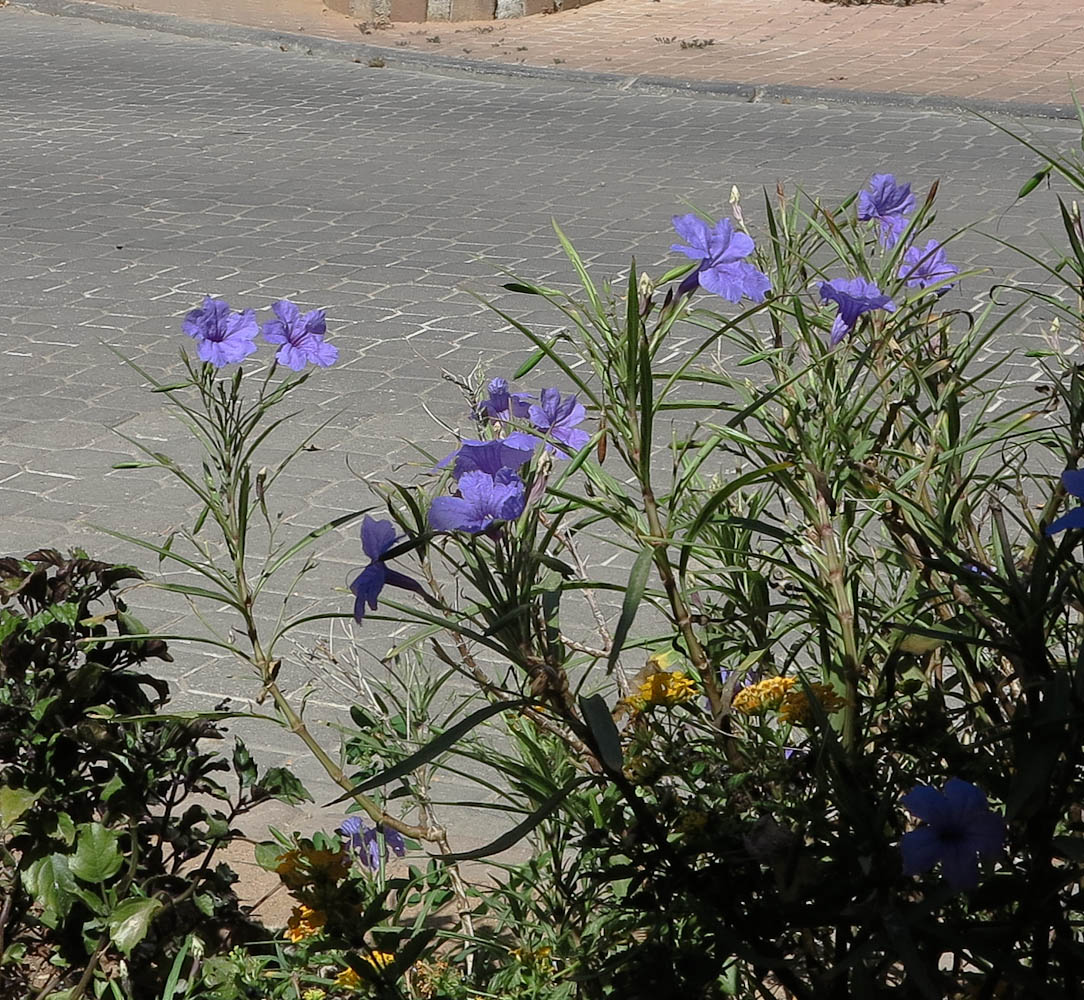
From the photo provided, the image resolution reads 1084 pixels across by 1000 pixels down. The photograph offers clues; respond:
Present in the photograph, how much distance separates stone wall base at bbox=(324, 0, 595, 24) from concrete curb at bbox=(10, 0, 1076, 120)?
1072 mm

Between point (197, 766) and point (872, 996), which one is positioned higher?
point (872, 996)

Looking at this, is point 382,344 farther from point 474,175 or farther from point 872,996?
point 872,996

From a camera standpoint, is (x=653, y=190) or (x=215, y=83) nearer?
(x=653, y=190)

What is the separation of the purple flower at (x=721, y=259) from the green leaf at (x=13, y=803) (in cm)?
111

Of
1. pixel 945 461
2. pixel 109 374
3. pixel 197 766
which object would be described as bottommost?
pixel 109 374

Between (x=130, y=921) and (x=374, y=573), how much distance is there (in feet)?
2.61

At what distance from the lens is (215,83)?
11.9 m

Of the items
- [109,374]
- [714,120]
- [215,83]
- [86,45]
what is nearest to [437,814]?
[109,374]

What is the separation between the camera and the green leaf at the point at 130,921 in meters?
2.06

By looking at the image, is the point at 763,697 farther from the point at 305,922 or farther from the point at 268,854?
the point at 268,854

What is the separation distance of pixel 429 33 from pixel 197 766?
41.9ft

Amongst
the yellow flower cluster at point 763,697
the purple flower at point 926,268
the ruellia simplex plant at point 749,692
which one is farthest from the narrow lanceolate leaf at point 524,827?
the purple flower at point 926,268

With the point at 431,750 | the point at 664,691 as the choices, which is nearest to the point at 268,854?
the point at 664,691

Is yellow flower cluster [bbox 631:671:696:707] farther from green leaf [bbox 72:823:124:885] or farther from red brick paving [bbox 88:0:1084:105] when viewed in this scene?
red brick paving [bbox 88:0:1084:105]
